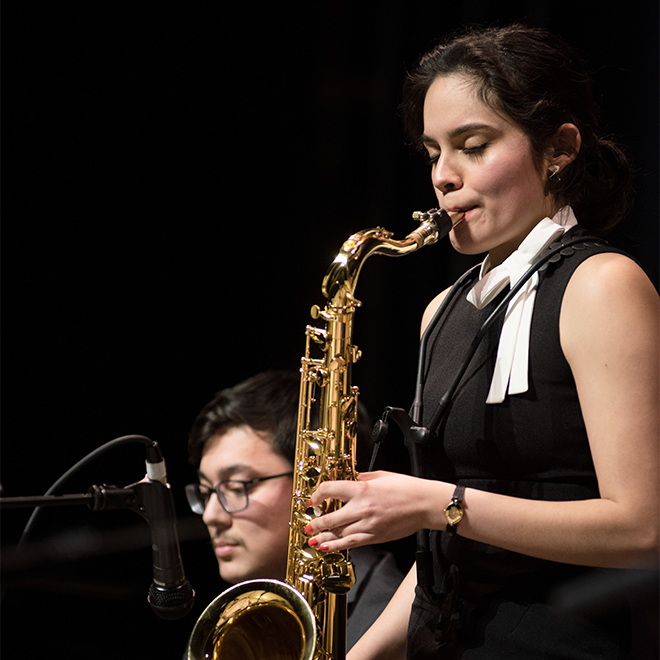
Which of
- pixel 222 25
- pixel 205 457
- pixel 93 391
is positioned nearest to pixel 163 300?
pixel 93 391

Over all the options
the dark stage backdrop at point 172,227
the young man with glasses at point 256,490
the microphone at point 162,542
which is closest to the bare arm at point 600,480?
the microphone at point 162,542

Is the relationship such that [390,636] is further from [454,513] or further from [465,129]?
[465,129]

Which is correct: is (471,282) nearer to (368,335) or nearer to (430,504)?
(430,504)

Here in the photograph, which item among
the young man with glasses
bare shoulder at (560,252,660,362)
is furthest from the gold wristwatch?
the young man with glasses

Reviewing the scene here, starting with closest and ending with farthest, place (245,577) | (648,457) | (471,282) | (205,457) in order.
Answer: (648,457), (471,282), (245,577), (205,457)

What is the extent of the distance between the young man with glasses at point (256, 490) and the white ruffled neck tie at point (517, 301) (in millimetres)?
1057

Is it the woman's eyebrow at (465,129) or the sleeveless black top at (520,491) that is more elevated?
the woman's eyebrow at (465,129)

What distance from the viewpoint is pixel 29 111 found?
94.8 inches

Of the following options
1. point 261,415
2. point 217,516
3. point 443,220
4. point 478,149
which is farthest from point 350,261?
→ point 217,516

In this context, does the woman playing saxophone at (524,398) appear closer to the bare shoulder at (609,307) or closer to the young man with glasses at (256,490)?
the bare shoulder at (609,307)

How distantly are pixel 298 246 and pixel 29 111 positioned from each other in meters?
1.04

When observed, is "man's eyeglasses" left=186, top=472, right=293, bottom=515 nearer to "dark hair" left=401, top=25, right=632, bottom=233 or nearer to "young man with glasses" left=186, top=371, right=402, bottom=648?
"young man with glasses" left=186, top=371, right=402, bottom=648

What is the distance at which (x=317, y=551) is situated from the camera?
4.48ft

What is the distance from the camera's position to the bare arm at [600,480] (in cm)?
103
